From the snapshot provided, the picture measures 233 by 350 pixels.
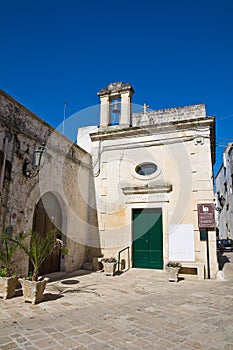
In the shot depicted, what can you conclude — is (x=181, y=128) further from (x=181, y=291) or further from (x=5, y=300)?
(x=5, y=300)

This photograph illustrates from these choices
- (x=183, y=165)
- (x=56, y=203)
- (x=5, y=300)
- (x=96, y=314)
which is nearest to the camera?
(x=96, y=314)

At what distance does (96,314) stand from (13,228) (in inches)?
125

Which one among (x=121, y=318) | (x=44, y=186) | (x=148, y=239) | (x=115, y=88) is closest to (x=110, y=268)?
(x=148, y=239)

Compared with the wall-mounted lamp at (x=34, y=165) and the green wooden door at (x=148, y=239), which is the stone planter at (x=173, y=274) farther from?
the wall-mounted lamp at (x=34, y=165)

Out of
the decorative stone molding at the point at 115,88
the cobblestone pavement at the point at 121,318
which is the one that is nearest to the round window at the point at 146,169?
the decorative stone molding at the point at 115,88

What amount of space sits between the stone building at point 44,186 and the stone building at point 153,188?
78 centimetres

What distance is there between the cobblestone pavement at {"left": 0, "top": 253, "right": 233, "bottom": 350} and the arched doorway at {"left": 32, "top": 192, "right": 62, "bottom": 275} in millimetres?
1375

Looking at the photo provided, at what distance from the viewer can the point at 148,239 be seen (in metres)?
8.99

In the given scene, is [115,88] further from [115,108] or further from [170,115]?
[170,115]

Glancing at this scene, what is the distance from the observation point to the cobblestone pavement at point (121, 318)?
3.07 m

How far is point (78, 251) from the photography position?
29.5 ft

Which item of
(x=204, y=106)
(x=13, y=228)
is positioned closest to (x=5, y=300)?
(x=13, y=228)

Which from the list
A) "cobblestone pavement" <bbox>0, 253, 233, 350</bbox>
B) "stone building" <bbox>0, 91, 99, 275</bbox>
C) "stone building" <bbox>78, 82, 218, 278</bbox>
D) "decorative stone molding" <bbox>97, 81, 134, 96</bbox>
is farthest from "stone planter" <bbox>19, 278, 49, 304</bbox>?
"decorative stone molding" <bbox>97, 81, 134, 96</bbox>

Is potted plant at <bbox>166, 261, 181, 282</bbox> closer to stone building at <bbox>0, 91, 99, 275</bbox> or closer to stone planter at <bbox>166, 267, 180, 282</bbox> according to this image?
stone planter at <bbox>166, 267, 180, 282</bbox>
